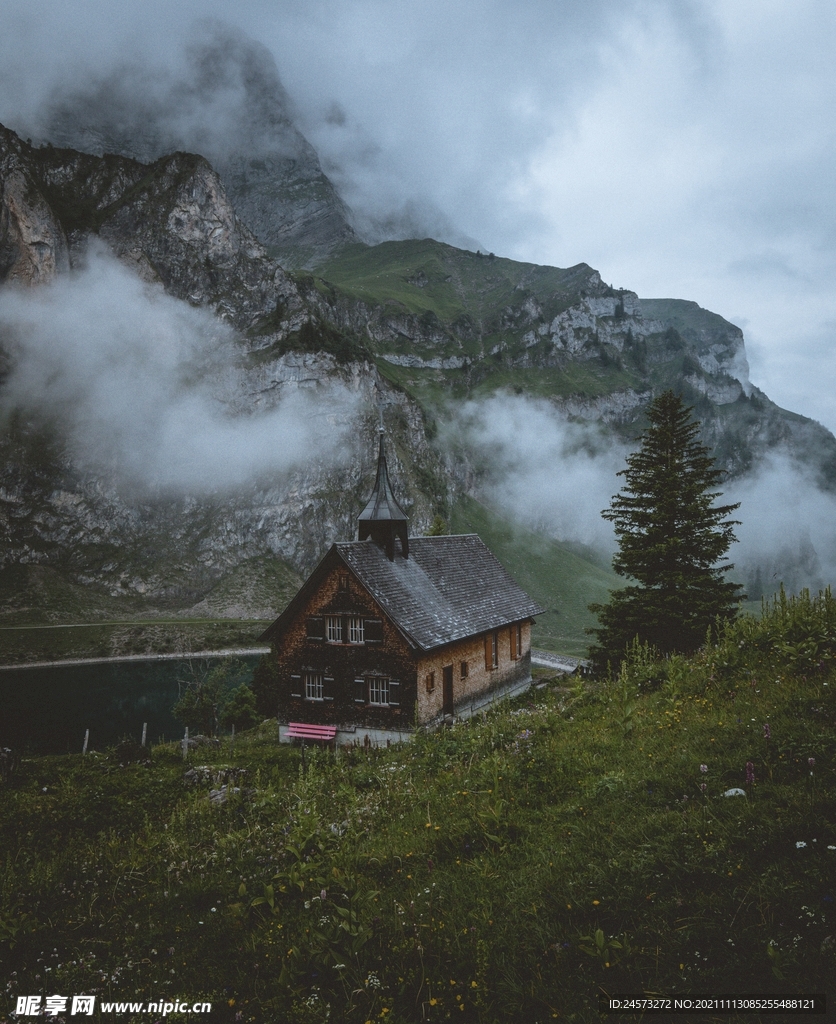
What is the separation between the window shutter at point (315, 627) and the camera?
2948 centimetres

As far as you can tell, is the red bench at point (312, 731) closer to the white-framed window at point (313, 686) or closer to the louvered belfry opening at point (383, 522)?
the white-framed window at point (313, 686)

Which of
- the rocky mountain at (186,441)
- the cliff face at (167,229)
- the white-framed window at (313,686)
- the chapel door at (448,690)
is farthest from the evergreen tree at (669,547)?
the cliff face at (167,229)

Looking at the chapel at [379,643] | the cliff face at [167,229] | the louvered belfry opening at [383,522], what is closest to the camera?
the chapel at [379,643]

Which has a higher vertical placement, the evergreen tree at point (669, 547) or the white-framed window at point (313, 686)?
the evergreen tree at point (669, 547)

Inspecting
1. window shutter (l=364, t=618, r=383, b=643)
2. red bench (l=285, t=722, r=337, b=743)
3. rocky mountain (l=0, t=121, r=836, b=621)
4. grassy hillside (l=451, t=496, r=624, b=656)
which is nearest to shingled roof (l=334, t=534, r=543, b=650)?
window shutter (l=364, t=618, r=383, b=643)

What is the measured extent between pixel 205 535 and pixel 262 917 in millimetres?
173872

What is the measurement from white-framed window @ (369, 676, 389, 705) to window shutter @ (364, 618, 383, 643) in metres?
1.83

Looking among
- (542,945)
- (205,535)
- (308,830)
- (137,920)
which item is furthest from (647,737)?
(205,535)

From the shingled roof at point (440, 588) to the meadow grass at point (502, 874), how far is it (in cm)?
1639

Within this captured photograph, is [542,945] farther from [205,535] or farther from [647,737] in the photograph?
[205,535]

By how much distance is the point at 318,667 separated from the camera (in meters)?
29.5

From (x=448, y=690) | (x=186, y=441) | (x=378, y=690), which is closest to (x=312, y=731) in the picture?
(x=378, y=690)

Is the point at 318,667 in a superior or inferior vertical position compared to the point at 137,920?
superior

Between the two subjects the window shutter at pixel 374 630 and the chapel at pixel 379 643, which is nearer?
the chapel at pixel 379 643
